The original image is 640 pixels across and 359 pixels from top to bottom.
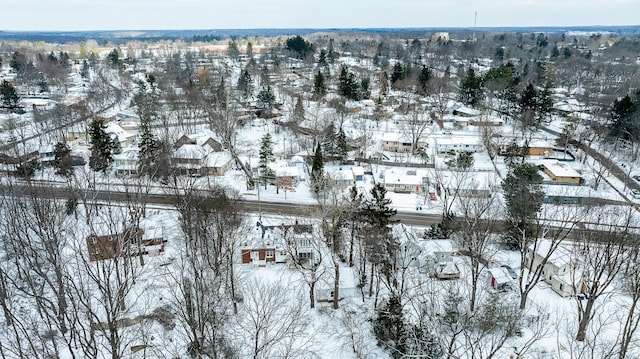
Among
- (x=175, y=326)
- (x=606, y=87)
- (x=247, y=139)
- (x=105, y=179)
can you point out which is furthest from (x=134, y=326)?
(x=606, y=87)

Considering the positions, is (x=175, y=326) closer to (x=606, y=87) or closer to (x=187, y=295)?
(x=187, y=295)

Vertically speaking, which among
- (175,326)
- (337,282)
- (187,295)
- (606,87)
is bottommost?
(175,326)

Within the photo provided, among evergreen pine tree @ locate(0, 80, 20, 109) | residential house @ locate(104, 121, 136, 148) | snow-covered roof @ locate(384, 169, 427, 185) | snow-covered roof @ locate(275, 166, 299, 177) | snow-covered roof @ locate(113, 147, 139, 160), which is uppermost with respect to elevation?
evergreen pine tree @ locate(0, 80, 20, 109)

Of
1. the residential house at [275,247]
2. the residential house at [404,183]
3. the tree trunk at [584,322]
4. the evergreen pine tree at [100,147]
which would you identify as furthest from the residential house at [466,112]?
the evergreen pine tree at [100,147]

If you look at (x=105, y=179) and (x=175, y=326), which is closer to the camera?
(x=175, y=326)

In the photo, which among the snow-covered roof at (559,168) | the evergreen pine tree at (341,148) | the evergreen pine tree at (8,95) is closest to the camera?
the snow-covered roof at (559,168)

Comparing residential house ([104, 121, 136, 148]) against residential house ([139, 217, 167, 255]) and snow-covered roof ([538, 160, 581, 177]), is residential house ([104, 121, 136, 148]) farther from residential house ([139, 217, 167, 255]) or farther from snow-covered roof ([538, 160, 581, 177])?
snow-covered roof ([538, 160, 581, 177])

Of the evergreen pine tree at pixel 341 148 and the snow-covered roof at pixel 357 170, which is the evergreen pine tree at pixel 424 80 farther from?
the snow-covered roof at pixel 357 170

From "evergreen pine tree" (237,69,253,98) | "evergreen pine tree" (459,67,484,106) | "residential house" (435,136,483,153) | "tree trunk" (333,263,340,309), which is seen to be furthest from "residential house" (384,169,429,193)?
"evergreen pine tree" (237,69,253,98)
